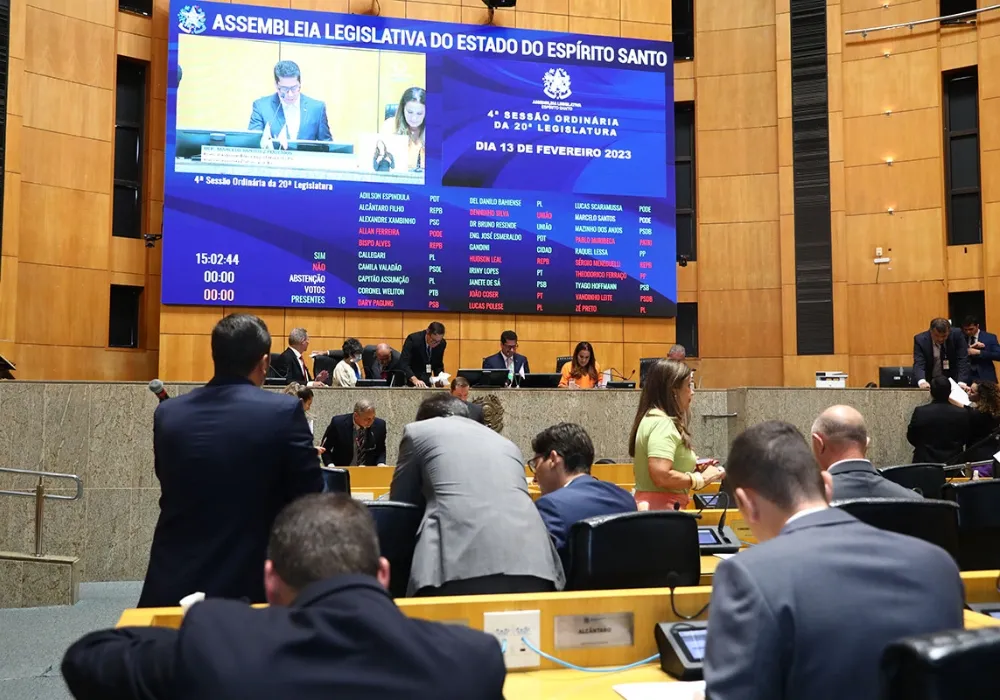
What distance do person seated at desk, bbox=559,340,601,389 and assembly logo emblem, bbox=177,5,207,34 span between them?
5153mm

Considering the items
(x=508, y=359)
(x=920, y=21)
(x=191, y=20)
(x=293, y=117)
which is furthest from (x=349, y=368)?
(x=920, y=21)

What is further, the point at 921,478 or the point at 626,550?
the point at 921,478

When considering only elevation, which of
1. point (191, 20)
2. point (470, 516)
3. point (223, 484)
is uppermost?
point (191, 20)

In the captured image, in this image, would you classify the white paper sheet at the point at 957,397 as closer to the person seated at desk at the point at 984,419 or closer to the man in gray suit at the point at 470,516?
the person seated at desk at the point at 984,419

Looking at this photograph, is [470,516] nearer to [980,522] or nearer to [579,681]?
[579,681]

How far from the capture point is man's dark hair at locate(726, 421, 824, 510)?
1.64m

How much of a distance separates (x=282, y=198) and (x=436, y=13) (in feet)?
9.67

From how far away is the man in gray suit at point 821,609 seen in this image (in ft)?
4.55

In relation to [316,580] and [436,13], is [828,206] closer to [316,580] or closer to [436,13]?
[436,13]

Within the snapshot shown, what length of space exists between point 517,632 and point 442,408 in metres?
1.22

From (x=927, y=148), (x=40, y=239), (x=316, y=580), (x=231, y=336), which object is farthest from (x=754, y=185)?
(x=316, y=580)

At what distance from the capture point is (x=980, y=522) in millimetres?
3303

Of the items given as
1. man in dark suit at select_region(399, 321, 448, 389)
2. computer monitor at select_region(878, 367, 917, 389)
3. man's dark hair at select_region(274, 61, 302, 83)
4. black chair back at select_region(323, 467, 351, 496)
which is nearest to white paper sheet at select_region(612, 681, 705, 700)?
black chair back at select_region(323, 467, 351, 496)

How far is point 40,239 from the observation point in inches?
412
